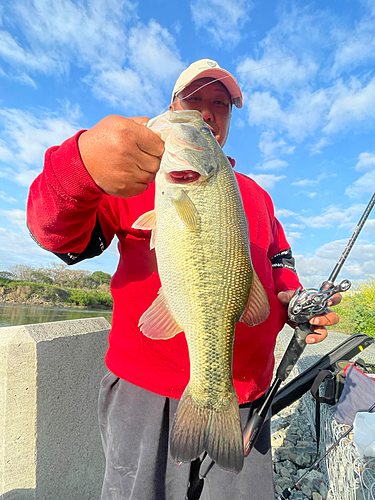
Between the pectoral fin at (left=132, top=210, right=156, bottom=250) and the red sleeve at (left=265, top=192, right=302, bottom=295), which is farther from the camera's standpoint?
the red sleeve at (left=265, top=192, right=302, bottom=295)

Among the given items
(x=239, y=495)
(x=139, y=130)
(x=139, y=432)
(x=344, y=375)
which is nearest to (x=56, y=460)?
(x=139, y=432)

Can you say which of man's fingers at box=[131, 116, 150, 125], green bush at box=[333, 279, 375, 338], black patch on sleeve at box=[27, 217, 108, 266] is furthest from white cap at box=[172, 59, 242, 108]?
green bush at box=[333, 279, 375, 338]

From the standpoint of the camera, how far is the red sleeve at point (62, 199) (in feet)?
4.66

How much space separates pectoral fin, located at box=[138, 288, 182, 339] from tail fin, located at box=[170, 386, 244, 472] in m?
0.33

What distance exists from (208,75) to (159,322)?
7.41 feet

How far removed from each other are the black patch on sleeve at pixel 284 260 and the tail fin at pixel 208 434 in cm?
152

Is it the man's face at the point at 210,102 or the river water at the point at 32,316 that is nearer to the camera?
the man's face at the point at 210,102

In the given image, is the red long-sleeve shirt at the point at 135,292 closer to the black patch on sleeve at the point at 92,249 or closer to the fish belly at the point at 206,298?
the black patch on sleeve at the point at 92,249

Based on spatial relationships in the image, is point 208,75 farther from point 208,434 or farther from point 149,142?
point 208,434

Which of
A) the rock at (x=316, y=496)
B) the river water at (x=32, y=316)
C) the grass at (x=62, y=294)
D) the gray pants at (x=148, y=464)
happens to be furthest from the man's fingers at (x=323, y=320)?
the grass at (x=62, y=294)

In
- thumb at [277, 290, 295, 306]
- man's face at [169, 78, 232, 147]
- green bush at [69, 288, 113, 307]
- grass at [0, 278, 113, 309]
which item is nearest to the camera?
thumb at [277, 290, 295, 306]

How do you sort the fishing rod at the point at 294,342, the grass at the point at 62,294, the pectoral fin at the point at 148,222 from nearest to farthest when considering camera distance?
1. the pectoral fin at the point at 148,222
2. the fishing rod at the point at 294,342
3. the grass at the point at 62,294

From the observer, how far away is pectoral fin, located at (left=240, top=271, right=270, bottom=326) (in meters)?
1.72

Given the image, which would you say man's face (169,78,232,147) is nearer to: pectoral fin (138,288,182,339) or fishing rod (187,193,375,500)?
fishing rod (187,193,375,500)
